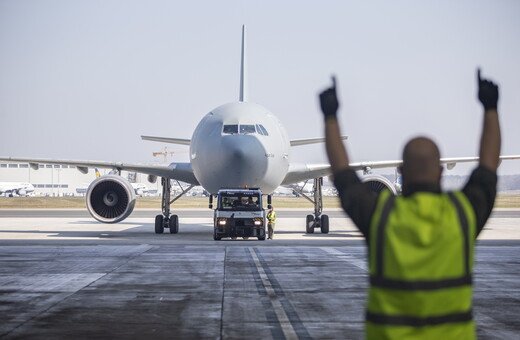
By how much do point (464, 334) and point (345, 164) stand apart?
89cm

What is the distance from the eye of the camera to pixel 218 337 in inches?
300

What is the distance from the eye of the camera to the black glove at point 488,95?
11.0ft

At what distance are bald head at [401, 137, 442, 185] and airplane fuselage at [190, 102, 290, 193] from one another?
772 inches

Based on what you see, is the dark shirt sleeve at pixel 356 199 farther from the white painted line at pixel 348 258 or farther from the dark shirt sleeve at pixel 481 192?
the white painted line at pixel 348 258

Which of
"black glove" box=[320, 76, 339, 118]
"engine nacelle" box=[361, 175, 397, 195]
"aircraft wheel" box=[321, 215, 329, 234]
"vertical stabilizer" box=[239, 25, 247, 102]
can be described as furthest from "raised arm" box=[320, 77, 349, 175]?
"vertical stabilizer" box=[239, 25, 247, 102]

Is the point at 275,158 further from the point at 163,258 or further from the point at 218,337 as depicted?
the point at 218,337

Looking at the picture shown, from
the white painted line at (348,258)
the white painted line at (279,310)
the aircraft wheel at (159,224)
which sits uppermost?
the aircraft wheel at (159,224)

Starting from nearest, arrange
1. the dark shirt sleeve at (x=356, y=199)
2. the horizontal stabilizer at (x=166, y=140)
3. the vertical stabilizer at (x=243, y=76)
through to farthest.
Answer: the dark shirt sleeve at (x=356, y=199), the horizontal stabilizer at (x=166, y=140), the vertical stabilizer at (x=243, y=76)

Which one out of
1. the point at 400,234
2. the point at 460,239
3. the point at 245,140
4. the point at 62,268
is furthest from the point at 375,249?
the point at 245,140

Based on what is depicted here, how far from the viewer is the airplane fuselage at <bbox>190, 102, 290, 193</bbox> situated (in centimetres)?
2309

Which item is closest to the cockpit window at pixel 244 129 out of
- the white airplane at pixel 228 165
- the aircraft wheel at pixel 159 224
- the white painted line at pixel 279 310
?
the white airplane at pixel 228 165

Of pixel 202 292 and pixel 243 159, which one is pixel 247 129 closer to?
pixel 243 159

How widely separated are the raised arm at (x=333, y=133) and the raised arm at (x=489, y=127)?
0.63 m

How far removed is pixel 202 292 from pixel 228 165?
39.6 ft
